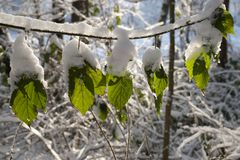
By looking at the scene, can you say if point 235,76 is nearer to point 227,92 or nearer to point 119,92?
point 227,92

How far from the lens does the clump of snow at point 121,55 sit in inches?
25.6

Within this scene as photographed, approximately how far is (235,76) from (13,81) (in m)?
5.71

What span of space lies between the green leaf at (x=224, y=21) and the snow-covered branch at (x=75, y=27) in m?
0.02

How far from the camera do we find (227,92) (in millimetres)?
5680

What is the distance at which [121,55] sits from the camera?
65 centimetres

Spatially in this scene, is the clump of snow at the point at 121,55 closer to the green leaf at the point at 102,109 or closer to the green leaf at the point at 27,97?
the green leaf at the point at 27,97

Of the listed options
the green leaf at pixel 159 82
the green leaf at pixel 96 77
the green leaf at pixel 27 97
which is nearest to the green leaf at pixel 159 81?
the green leaf at pixel 159 82

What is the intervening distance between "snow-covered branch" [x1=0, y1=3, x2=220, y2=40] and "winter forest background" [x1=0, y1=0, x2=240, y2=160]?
0.13ft

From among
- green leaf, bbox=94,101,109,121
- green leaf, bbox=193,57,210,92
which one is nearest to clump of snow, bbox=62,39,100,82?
green leaf, bbox=193,57,210,92

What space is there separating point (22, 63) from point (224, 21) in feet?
1.28

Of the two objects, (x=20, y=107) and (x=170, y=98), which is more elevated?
(x=20, y=107)

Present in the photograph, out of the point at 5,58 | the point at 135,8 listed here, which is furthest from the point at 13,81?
the point at 135,8

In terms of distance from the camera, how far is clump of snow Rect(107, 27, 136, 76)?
0.65m

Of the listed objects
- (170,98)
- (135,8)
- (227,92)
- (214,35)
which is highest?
(135,8)
